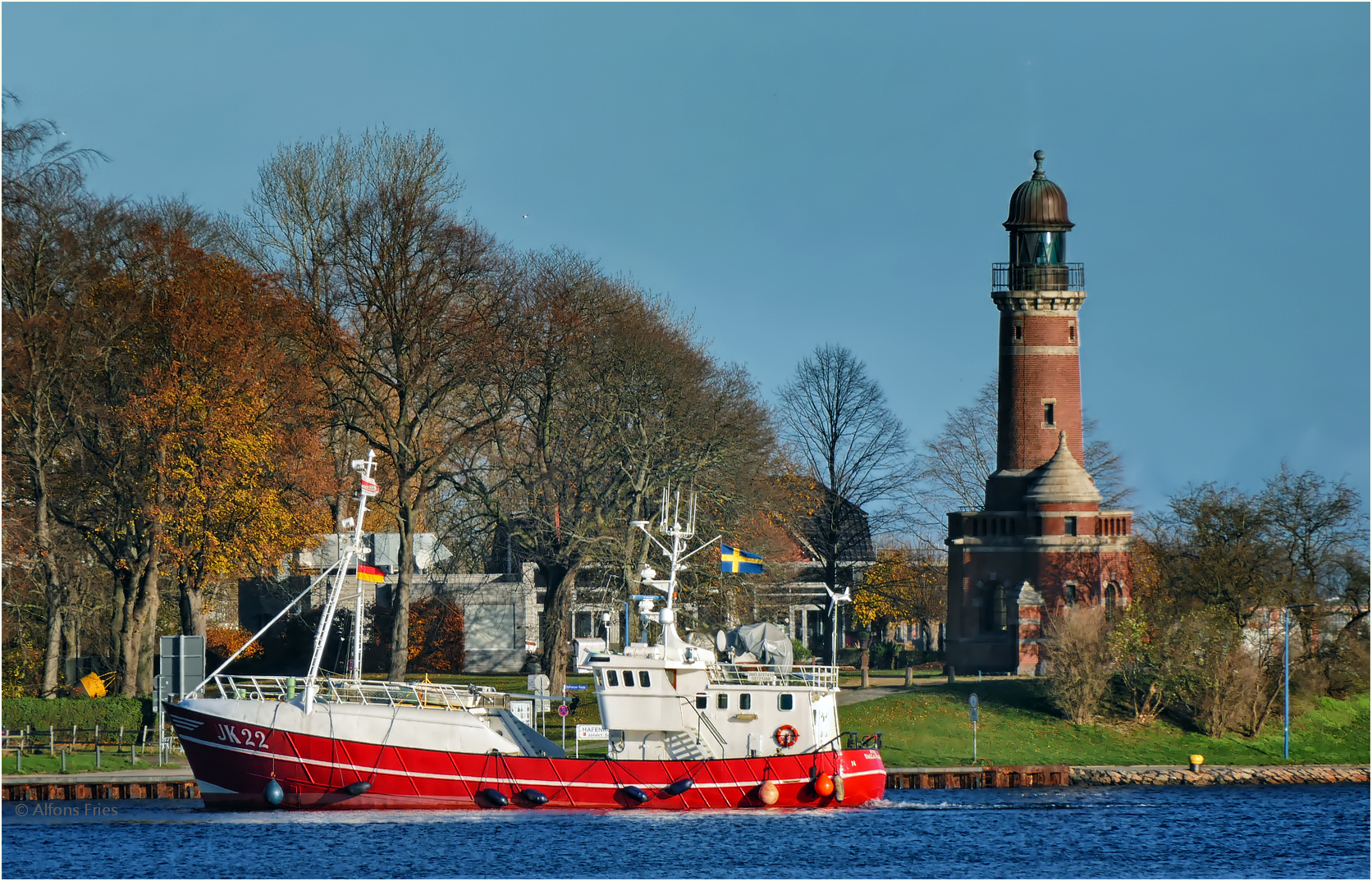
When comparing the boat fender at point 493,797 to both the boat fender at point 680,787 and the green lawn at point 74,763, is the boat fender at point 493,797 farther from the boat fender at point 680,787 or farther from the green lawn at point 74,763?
the green lawn at point 74,763

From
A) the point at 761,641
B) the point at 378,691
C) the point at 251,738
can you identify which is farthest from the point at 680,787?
the point at 761,641

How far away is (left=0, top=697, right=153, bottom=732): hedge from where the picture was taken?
5231 centimetres

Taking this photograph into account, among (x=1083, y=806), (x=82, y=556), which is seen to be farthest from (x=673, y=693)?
(x=82, y=556)

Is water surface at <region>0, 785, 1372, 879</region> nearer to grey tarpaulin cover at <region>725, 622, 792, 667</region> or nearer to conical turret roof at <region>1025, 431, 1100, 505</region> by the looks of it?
grey tarpaulin cover at <region>725, 622, 792, 667</region>

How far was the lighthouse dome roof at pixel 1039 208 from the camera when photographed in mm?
78438

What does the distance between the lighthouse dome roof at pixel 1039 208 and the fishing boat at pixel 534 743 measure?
3556 centimetres

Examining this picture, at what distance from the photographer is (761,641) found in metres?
56.7

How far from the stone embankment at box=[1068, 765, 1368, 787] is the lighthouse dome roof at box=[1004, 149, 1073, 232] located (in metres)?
27.5

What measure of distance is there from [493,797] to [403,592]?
60.4 feet

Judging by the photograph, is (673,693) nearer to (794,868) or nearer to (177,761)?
(794,868)

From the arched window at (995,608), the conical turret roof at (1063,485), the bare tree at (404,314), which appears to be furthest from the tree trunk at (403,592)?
the conical turret roof at (1063,485)

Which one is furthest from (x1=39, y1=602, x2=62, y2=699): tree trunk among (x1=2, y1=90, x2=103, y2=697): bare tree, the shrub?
the shrub

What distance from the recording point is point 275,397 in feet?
192

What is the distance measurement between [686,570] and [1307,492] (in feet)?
74.8
